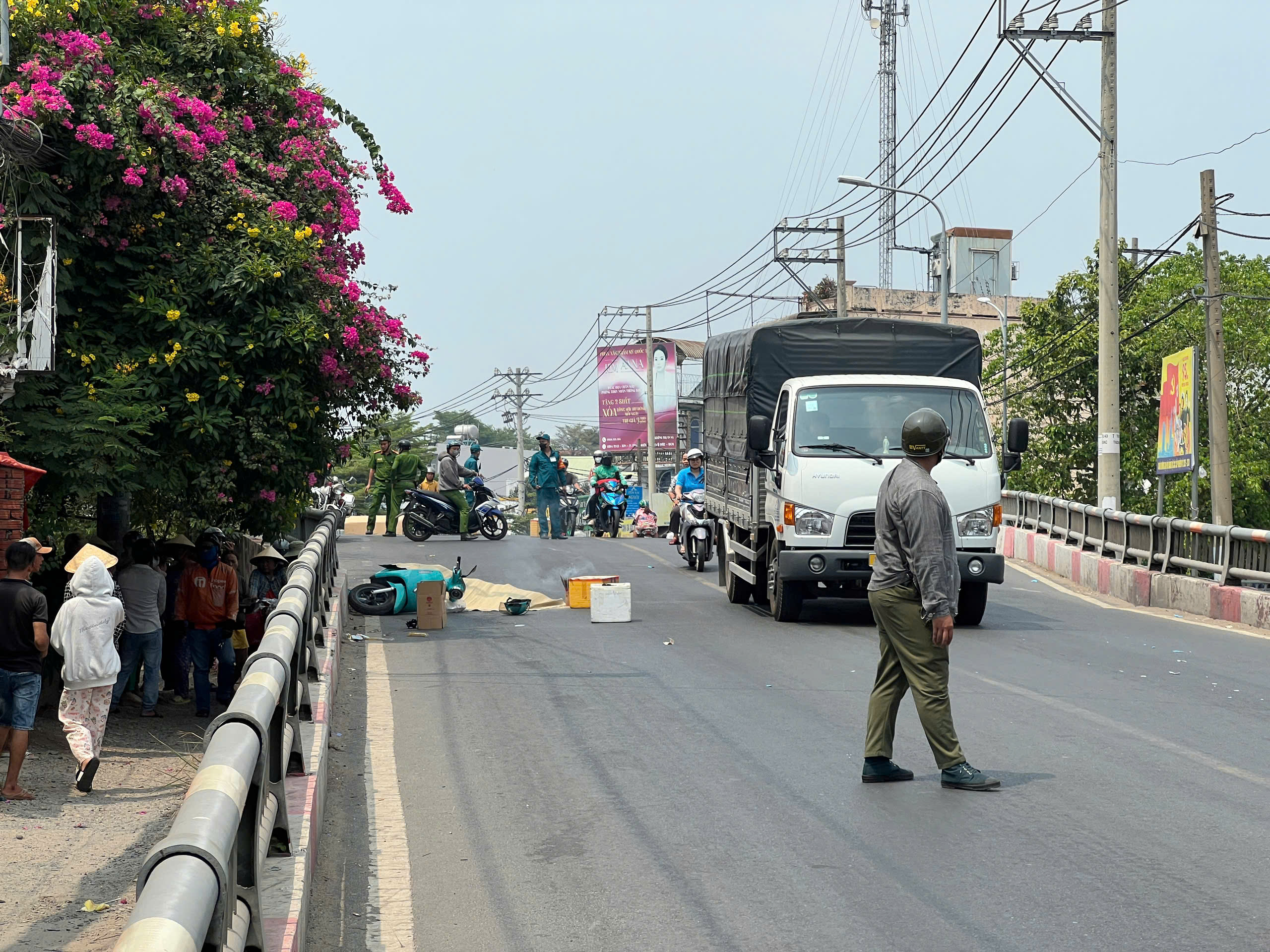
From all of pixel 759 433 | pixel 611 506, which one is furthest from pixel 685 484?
pixel 759 433

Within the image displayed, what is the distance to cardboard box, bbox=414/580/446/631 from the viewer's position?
14.5 metres

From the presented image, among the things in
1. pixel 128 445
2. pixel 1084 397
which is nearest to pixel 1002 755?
pixel 128 445

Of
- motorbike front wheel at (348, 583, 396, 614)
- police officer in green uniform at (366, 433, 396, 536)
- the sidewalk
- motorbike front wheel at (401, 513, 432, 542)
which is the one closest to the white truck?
motorbike front wheel at (348, 583, 396, 614)

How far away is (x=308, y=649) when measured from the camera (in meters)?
8.59

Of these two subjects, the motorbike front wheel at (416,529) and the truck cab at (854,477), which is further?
the motorbike front wheel at (416,529)

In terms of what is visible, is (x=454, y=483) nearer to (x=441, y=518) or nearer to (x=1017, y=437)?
(x=441, y=518)

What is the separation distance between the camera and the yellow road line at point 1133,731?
292 inches

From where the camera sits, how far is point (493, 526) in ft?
89.1

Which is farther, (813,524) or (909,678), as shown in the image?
(813,524)

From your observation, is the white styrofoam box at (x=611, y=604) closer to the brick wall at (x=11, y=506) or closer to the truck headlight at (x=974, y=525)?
the truck headlight at (x=974, y=525)

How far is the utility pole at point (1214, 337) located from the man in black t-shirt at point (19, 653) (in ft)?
61.7

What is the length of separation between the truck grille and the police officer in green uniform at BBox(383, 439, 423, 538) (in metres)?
14.9

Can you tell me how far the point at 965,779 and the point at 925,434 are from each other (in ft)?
5.75

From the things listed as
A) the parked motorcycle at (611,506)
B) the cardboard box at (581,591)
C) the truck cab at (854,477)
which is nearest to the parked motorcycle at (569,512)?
the parked motorcycle at (611,506)
